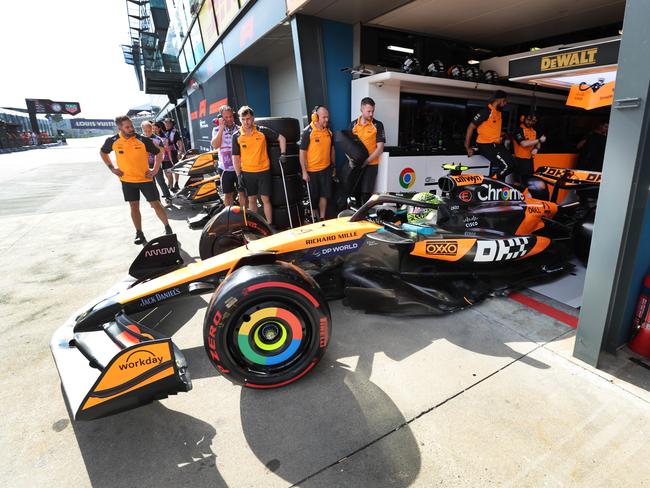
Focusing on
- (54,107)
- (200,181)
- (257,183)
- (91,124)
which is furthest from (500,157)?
(91,124)

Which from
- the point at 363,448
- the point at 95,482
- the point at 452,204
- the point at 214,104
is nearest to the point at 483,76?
the point at 452,204

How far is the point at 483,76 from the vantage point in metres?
7.16

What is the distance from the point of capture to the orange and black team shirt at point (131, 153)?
194 inches

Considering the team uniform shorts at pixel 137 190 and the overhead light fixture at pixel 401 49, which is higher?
the overhead light fixture at pixel 401 49

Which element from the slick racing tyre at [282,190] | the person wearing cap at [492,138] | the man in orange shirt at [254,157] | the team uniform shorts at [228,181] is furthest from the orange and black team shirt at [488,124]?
the team uniform shorts at [228,181]

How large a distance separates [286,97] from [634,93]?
31.5ft

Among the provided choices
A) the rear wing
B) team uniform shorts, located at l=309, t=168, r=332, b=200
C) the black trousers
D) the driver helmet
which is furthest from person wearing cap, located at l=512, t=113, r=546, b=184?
the driver helmet

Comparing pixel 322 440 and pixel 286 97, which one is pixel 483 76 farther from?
pixel 322 440

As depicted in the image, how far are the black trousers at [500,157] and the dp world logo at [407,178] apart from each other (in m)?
1.50

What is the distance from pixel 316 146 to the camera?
202 inches

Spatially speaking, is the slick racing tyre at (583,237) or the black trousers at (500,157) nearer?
the slick racing tyre at (583,237)

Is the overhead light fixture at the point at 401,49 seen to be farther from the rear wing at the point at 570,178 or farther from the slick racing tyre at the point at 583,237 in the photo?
the slick racing tyre at the point at 583,237

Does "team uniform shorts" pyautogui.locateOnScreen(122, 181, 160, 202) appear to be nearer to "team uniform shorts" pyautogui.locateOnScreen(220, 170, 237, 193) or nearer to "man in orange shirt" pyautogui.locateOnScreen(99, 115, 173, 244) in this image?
"man in orange shirt" pyautogui.locateOnScreen(99, 115, 173, 244)

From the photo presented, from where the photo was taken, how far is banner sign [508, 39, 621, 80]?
9.86 feet
